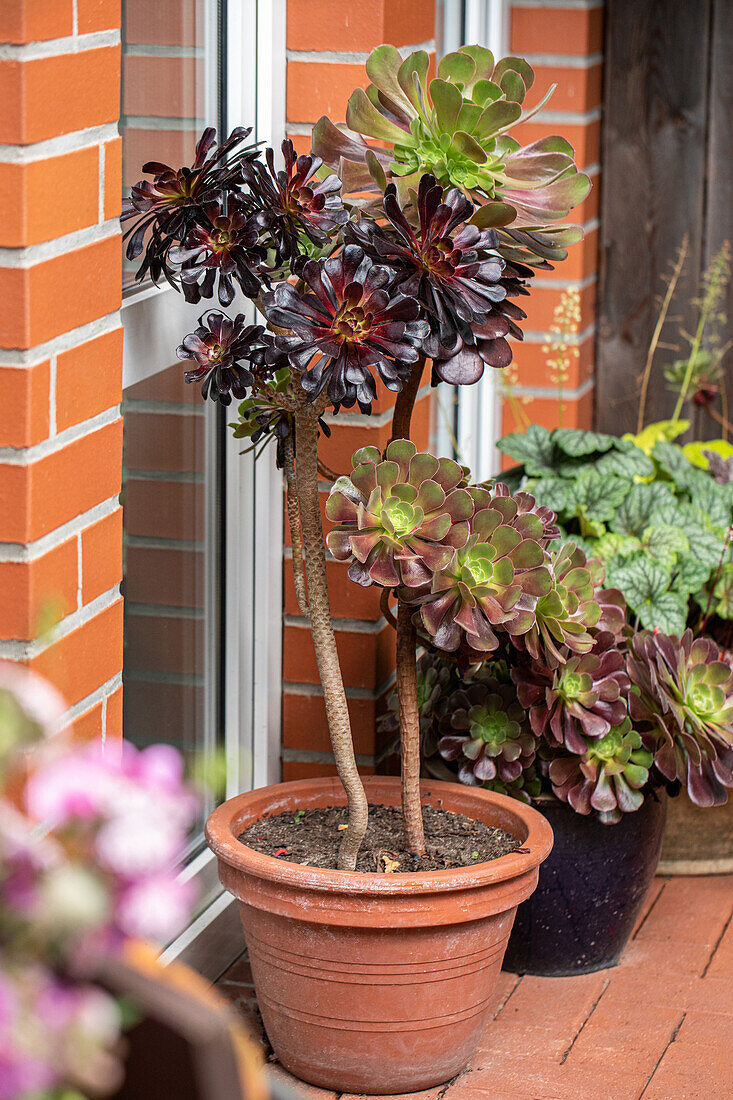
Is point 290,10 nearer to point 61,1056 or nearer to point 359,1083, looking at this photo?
point 359,1083

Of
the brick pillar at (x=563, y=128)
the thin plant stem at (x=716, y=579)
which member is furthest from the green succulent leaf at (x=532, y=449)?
the brick pillar at (x=563, y=128)

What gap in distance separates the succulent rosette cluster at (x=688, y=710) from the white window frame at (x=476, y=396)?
892 millimetres

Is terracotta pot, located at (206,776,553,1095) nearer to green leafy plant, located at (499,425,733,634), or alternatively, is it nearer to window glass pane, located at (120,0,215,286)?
green leafy plant, located at (499,425,733,634)

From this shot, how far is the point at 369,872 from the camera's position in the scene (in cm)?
180

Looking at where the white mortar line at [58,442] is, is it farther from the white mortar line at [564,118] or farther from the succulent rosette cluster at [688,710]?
the white mortar line at [564,118]

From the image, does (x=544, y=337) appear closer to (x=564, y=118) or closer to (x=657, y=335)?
(x=657, y=335)

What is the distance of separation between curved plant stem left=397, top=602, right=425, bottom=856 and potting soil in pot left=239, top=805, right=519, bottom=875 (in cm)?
3

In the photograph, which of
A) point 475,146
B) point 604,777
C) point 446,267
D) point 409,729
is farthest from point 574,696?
point 475,146

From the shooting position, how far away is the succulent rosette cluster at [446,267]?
152 centimetres

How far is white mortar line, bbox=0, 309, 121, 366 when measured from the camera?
1.27 meters

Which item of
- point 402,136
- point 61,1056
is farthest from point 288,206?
point 61,1056

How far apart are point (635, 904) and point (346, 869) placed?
2.07 feet

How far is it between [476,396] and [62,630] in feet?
6.63

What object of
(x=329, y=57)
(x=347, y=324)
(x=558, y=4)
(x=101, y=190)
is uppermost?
(x=558, y=4)
